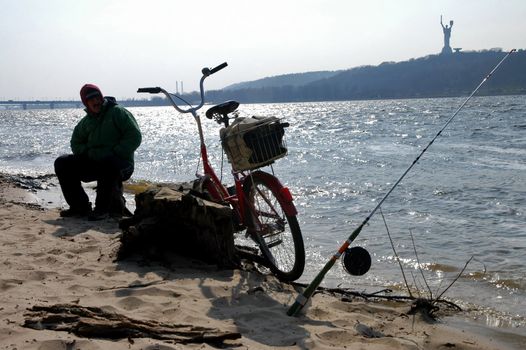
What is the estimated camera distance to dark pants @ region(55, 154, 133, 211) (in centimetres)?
664

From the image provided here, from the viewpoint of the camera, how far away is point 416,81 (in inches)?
5891

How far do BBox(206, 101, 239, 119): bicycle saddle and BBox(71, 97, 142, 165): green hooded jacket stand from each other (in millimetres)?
2028

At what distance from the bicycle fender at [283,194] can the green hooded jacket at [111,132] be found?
2598 millimetres

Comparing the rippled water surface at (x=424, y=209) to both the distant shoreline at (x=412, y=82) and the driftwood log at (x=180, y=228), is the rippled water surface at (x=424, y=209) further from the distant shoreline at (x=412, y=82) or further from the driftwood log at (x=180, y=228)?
the distant shoreline at (x=412, y=82)

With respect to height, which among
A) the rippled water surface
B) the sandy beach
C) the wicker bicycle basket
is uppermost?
the wicker bicycle basket

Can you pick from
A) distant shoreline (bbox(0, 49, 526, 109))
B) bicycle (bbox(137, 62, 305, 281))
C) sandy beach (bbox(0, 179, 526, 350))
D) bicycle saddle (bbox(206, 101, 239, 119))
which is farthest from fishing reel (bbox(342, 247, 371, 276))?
distant shoreline (bbox(0, 49, 526, 109))

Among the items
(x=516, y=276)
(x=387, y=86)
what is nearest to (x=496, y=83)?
(x=387, y=86)

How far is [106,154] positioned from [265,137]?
2.99 metres

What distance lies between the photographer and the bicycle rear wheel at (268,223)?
183 inches

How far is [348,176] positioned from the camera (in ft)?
46.2

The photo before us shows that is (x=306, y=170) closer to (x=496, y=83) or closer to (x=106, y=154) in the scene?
(x=106, y=154)

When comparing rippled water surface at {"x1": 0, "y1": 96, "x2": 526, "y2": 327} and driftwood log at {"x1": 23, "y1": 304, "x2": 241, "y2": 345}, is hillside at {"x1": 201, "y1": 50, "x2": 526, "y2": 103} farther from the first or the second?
driftwood log at {"x1": 23, "y1": 304, "x2": 241, "y2": 345}

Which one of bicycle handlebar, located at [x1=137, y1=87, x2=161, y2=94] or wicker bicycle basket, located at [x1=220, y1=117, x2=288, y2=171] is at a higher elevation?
bicycle handlebar, located at [x1=137, y1=87, x2=161, y2=94]

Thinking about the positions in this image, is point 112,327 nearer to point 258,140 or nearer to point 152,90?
point 258,140
